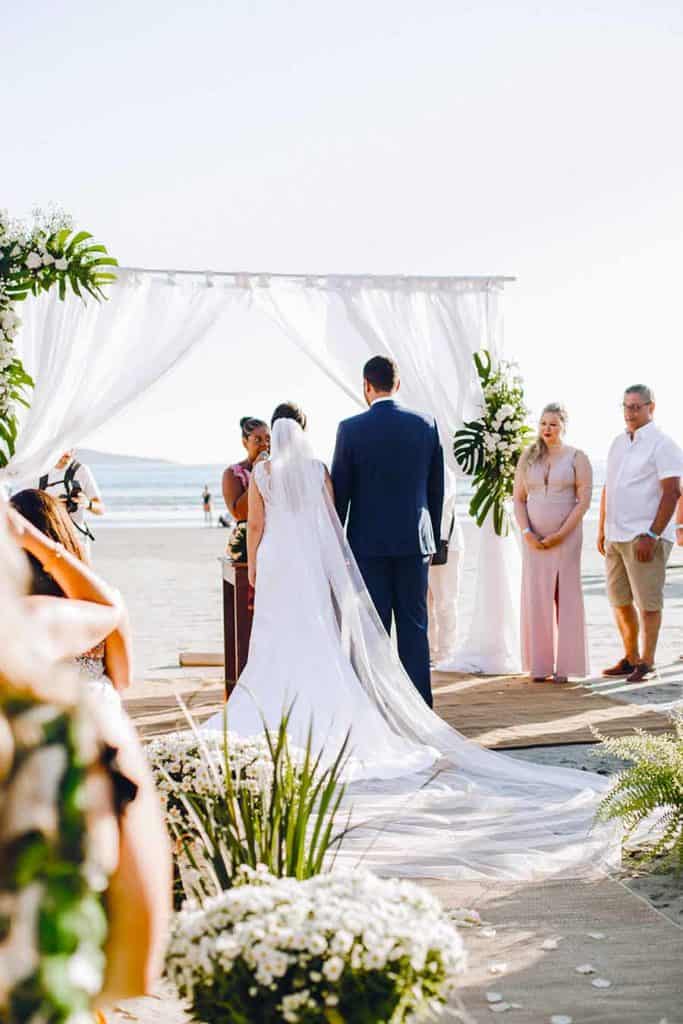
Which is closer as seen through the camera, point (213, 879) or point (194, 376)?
point (213, 879)

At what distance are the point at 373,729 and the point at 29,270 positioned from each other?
3779mm

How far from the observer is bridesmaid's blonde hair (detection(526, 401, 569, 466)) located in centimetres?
800

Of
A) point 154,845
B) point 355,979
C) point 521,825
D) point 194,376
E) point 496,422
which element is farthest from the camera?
point 194,376

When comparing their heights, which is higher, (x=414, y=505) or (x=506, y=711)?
(x=414, y=505)

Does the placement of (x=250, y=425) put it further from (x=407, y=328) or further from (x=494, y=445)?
(x=494, y=445)

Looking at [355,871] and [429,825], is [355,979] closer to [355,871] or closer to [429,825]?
[355,871]

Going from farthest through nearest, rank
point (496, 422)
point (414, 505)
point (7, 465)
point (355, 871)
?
1. point (496, 422)
2. point (7, 465)
3. point (414, 505)
4. point (355, 871)

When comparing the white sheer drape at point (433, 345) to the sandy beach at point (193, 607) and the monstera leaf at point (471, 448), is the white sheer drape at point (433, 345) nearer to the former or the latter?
the monstera leaf at point (471, 448)

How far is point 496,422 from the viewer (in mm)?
8547

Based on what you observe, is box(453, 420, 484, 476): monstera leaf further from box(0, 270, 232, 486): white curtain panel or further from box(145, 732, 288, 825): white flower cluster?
box(145, 732, 288, 825): white flower cluster

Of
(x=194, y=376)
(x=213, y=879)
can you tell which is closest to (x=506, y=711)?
(x=213, y=879)

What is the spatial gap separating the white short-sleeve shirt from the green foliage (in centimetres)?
388

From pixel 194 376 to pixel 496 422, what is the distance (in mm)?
51463

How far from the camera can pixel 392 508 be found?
21.3ft
